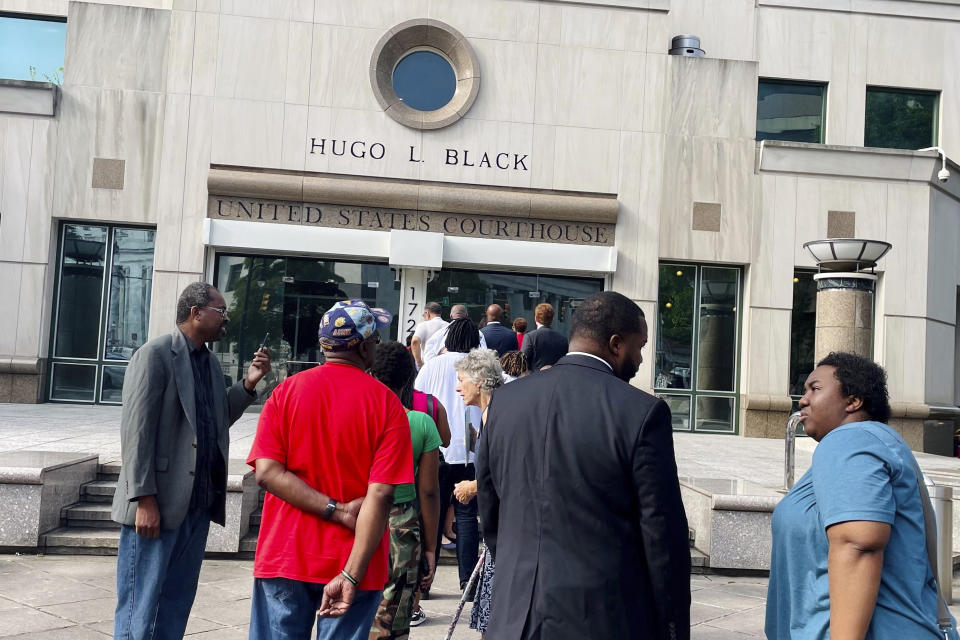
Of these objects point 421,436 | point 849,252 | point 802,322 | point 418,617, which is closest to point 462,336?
point 418,617

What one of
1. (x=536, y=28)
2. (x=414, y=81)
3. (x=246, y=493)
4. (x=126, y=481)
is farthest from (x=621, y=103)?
(x=126, y=481)

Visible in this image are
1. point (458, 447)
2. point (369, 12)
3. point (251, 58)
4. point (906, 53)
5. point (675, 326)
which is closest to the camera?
point (458, 447)

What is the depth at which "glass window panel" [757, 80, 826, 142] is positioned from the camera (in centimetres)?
1822

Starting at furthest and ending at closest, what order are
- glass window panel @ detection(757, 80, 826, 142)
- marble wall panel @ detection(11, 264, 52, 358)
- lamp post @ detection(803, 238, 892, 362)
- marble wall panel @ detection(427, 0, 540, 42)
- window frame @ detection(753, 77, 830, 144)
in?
window frame @ detection(753, 77, 830, 144) < glass window panel @ detection(757, 80, 826, 142) < marble wall panel @ detection(427, 0, 540, 42) < marble wall panel @ detection(11, 264, 52, 358) < lamp post @ detection(803, 238, 892, 362)

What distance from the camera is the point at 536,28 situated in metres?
16.7

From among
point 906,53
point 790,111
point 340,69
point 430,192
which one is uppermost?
point 906,53

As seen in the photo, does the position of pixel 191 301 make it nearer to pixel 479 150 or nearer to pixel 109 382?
pixel 479 150

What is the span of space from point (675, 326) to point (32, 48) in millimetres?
13278

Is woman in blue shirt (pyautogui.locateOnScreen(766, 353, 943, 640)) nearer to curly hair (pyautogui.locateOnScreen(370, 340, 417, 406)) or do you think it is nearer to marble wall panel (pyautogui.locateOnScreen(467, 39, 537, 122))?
curly hair (pyautogui.locateOnScreen(370, 340, 417, 406))

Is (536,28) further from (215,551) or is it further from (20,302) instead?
(215,551)

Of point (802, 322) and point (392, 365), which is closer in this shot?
point (392, 365)

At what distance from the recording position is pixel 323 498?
11.0 ft

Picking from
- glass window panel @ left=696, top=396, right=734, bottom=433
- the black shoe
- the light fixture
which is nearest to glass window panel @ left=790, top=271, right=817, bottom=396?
glass window panel @ left=696, top=396, right=734, bottom=433

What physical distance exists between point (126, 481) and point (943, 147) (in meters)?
19.0
